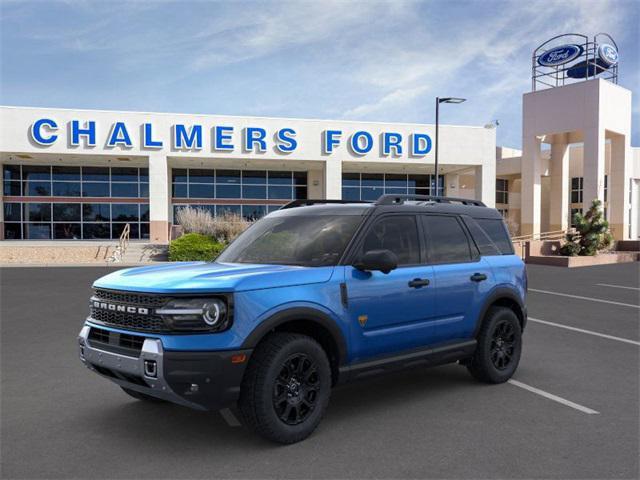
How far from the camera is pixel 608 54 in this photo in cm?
3616

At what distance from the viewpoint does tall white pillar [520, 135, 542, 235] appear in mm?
36344

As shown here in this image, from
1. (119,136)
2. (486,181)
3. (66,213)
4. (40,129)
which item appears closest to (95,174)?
(66,213)

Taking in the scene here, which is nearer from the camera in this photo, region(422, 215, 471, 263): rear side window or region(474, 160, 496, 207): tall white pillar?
region(422, 215, 471, 263): rear side window

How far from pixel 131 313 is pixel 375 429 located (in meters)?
2.20

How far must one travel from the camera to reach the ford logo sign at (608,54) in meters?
35.7

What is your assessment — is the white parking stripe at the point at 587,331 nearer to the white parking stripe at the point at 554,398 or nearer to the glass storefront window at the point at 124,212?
the white parking stripe at the point at 554,398

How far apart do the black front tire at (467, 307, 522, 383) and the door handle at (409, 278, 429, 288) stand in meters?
1.15

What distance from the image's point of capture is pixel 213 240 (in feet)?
86.2

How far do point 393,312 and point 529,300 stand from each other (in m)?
8.93

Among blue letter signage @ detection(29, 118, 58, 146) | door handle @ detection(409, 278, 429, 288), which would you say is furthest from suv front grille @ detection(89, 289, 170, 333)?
blue letter signage @ detection(29, 118, 58, 146)

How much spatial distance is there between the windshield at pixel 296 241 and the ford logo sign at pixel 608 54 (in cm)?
3720

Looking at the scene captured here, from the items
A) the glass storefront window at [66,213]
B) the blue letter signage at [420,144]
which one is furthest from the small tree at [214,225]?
the blue letter signage at [420,144]

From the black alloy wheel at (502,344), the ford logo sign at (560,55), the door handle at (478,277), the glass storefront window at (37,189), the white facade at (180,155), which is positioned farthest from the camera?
the ford logo sign at (560,55)

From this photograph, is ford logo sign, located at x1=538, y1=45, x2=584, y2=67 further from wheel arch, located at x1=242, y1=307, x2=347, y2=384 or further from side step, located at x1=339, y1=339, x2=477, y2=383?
wheel arch, located at x1=242, y1=307, x2=347, y2=384
